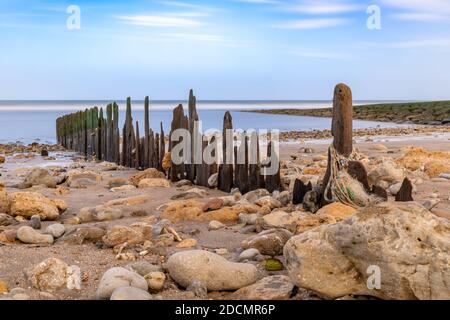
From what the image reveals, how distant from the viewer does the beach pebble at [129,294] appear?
4316mm

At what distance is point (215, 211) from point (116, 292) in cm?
359

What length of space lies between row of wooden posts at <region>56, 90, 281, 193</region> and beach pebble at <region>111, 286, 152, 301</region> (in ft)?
16.8

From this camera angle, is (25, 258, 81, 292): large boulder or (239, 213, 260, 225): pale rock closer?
(25, 258, 81, 292): large boulder

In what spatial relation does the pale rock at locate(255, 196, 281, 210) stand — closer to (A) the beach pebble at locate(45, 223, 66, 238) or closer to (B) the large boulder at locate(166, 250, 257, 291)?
(A) the beach pebble at locate(45, 223, 66, 238)

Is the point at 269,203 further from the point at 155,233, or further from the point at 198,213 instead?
the point at 155,233

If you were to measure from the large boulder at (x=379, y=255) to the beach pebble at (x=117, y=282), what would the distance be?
130 centimetres

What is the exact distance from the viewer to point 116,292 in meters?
4.39

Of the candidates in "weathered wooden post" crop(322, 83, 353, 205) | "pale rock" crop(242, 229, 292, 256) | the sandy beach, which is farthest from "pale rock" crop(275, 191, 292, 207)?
"pale rock" crop(242, 229, 292, 256)

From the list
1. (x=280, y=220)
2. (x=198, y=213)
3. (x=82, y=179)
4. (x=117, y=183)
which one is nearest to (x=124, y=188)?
(x=117, y=183)

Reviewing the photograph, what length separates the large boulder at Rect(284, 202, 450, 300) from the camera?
420 cm

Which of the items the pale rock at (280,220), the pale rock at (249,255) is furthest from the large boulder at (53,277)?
the pale rock at (280,220)

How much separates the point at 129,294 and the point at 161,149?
906 cm

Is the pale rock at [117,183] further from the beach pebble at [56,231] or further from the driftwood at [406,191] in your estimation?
the driftwood at [406,191]

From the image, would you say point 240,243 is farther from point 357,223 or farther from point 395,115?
point 395,115
